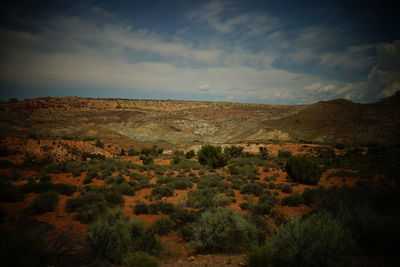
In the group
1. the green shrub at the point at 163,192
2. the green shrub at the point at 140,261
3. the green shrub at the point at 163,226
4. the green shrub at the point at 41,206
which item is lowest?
the green shrub at the point at 163,192

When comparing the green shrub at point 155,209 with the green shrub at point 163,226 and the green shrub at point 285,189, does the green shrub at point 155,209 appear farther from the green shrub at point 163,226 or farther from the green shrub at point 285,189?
the green shrub at point 285,189

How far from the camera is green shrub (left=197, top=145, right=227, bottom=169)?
1991 centimetres

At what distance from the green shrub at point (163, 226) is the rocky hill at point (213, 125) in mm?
39268

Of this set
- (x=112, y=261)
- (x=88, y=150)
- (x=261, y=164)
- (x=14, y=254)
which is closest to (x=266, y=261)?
(x=112, y=261)

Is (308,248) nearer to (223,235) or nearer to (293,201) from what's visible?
(223,235)

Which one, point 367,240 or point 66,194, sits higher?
point 367,240

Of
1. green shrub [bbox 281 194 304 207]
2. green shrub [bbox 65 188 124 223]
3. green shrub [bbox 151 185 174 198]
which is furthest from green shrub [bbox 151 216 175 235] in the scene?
green shrub [bbox 281 194 304 207]

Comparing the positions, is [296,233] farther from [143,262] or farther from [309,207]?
[309,207]

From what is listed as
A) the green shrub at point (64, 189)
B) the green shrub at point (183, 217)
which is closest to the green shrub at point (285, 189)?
the green shrub at point (183, 217)

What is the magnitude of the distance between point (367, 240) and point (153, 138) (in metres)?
47.9

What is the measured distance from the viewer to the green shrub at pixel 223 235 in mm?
5320

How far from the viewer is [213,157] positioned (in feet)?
66.3

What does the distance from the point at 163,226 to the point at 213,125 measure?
58055 mm

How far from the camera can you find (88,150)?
26.5m
